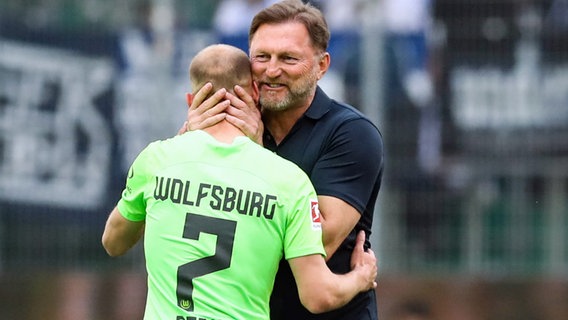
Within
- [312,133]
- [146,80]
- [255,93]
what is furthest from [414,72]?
[255,93]

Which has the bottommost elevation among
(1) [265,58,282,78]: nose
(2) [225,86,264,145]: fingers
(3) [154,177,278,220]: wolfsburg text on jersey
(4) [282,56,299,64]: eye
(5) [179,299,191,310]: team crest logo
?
(5) [179,299,191,310]: team crest logo

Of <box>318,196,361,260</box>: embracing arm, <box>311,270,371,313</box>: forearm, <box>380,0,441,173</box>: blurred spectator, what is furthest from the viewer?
<box>380,0,441,173</box>: blurred spectator

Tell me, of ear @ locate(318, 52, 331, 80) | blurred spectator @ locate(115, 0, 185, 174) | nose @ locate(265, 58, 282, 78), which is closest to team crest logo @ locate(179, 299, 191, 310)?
nose @ locate(265, 58, 282, 78)

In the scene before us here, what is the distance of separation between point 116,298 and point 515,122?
3187 millimetres

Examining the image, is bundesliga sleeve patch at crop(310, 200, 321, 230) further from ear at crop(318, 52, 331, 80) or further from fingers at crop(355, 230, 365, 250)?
ear at crop(318, 52, 331, 80)

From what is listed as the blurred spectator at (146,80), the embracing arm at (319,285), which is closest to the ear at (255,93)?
the embracing arm at (319,285)

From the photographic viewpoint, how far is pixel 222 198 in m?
4.82

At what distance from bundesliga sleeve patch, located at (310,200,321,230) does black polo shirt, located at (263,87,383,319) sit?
31cm

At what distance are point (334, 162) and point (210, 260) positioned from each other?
0.75 metres

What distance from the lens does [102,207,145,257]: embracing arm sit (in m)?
5.19

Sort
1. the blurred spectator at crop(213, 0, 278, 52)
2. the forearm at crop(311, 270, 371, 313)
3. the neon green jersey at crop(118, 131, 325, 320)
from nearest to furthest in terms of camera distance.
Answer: the neon green jersey at crop(118, 131, 325, 320), the forearm at crop(311, 270, 371, 313), the blurred spectator at crop(213, 0, 278, 52)

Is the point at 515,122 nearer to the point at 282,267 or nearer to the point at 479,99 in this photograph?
the point at 479,99

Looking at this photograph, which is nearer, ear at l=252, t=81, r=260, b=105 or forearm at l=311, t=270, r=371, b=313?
forearm at l=311, t=270, r=371, b=313

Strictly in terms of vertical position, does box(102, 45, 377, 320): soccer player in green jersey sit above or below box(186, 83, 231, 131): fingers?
below
